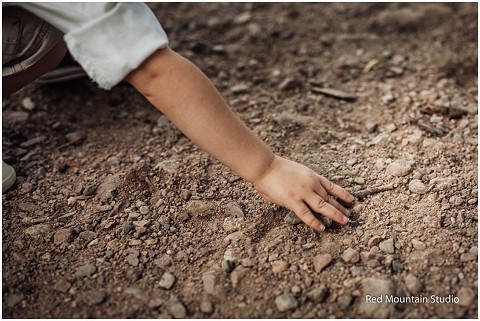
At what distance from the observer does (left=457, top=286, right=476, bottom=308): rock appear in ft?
4.10

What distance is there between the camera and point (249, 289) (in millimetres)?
1309

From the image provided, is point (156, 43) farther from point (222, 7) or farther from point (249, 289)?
point (222, 7)

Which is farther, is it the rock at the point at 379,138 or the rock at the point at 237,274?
the rock at the point at 379,138

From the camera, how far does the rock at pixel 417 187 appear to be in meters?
1.53

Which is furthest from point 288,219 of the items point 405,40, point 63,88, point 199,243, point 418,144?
point 405,40

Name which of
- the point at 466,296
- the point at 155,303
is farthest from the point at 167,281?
the point at 466,296

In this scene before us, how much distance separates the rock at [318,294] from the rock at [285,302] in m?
0.04

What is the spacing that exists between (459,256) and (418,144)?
461 millimetres

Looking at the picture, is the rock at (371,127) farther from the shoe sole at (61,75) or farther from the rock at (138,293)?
the shoe sole at (61,75)

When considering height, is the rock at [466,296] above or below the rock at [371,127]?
above

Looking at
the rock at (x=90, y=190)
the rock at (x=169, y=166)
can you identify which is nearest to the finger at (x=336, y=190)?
the rock at (x=169, y=166)

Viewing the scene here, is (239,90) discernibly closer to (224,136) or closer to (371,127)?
(371,127)

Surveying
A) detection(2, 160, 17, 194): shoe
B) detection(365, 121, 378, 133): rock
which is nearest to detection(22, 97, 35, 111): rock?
detection(2, 160, 17, 194): shoe

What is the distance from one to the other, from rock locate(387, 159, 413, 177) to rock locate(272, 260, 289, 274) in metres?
0.46
